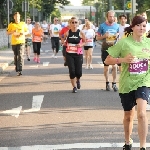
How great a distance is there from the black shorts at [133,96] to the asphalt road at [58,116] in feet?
2.14

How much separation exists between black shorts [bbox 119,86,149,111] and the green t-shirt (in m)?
0.05

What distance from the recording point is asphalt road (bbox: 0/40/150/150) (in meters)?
7.98

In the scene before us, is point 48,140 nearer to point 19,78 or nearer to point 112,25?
point 112,25

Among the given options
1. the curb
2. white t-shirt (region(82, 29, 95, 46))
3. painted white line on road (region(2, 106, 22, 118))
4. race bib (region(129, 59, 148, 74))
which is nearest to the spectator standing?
the curb

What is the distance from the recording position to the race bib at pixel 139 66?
275 inches

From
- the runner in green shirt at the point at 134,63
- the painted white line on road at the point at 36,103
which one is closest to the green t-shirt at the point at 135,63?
the runner in green shirt at the point at 134,63

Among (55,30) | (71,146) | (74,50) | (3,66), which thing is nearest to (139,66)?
(71,146)

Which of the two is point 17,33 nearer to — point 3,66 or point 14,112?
point 3,66

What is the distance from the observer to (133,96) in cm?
712

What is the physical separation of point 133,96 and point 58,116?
10.8 ft

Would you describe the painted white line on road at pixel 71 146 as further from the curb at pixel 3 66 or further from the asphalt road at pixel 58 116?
the curb at pixel 3 66

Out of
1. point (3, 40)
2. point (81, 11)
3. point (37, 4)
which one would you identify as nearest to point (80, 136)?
point (3, 40)

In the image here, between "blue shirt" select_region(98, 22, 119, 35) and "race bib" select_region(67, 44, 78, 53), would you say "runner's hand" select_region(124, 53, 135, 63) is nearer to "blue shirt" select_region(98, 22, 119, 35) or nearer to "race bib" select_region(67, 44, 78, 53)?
"blue shirt" select_region(98, 22, 119, 35)

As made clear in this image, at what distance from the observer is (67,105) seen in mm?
11633
